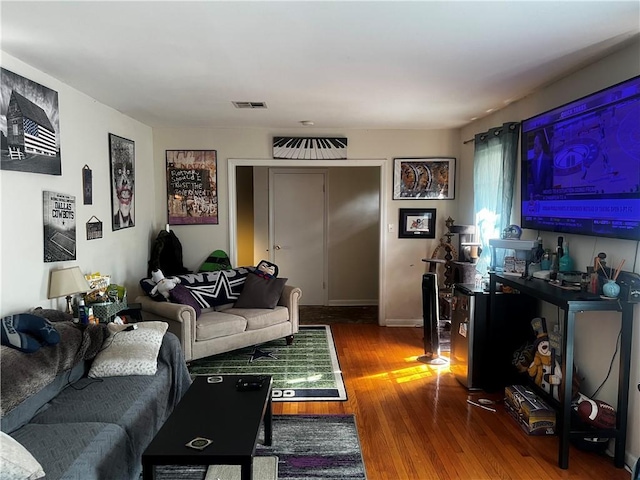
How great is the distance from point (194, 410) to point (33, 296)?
1425mm

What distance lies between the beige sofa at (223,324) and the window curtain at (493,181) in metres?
1.97

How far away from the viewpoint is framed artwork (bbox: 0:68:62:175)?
260 centimetres

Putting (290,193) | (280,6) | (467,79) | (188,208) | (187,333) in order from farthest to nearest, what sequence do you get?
1. (290,193)
2. (188,208)
3. (187,333)
4. (467,79)
5. (280,6)

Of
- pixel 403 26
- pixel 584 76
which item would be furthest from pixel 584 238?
pixel 403 26

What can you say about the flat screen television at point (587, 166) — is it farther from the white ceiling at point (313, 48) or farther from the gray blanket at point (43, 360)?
the gray blanket at point (43, 360)

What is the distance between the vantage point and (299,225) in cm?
649

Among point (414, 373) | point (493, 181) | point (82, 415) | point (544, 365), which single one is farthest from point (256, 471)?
point (493, 181)

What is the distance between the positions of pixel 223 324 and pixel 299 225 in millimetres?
2677

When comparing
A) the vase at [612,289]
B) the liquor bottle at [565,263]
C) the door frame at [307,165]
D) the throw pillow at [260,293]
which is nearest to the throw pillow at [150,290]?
the throw pillow at [260,293]

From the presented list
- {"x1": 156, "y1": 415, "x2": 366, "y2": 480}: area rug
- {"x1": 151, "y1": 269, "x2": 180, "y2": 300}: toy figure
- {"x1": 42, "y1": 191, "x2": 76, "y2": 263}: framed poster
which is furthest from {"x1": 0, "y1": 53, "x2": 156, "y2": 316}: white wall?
{"x1": 156, "y1": 415, "x2": 366, "y2": 480}: area rug

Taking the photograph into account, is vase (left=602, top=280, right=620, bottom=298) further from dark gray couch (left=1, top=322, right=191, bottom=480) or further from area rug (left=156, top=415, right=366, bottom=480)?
dark gray couch (left=1, top=322, right=191, bottom=480)

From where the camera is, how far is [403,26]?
2.21m

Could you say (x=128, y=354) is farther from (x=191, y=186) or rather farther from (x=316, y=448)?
(x=191, y=186)

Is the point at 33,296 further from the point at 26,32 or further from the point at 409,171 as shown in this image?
the point at 409,171
